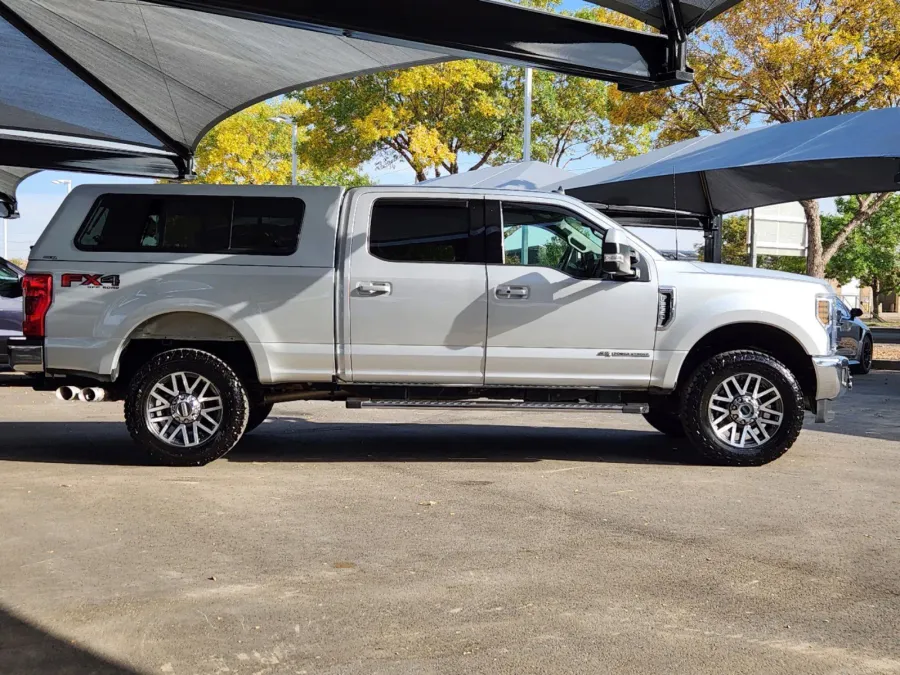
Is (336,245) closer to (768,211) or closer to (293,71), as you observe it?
(293,71)

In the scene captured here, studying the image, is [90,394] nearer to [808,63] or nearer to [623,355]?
[623,355]

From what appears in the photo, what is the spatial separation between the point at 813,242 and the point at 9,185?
2230 cm

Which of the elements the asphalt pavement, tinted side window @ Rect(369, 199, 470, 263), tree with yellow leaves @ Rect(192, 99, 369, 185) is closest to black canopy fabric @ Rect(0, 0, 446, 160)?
tinted side window @ Rect(369, 199, 470, 263)

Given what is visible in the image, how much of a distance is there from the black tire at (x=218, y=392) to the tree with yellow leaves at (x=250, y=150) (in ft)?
85.4

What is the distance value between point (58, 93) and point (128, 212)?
28.4ft

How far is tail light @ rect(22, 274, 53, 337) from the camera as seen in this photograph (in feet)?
24.3

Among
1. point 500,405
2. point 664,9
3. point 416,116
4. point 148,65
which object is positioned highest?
point 416,116

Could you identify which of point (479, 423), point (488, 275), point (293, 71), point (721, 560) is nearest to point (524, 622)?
point (721, 560)

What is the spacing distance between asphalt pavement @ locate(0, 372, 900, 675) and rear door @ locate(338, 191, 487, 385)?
785mm

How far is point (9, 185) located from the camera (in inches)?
1110

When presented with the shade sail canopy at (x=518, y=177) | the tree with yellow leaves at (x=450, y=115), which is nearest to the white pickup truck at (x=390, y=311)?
the shade sail canopy at (x=518, y=177)

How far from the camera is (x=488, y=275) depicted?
7.51 metres

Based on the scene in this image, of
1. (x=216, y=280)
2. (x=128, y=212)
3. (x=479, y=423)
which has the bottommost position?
(x=479, y=423)

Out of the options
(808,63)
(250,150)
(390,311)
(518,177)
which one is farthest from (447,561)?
(250,150)
